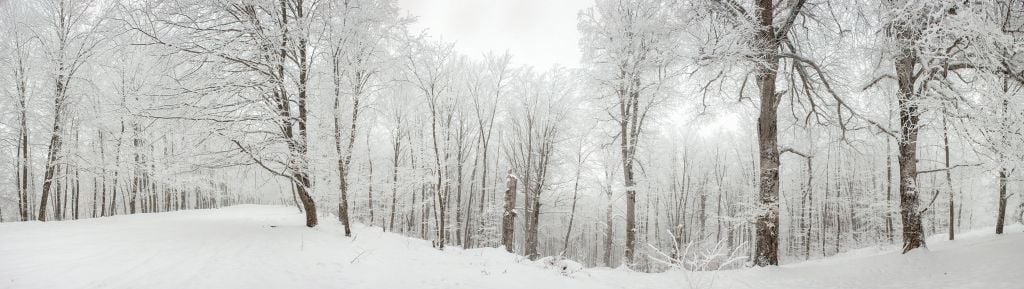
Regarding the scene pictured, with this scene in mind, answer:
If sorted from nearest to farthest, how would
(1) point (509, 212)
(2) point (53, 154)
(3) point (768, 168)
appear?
(3) point (768, 168) → (1) point (509, 212) → (2) point (53, 154)

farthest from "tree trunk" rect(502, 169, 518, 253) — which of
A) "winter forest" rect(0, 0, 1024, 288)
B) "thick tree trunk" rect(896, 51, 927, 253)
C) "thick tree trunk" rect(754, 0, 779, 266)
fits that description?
"thick tree trunk" rect(896, 51, 927, 253)

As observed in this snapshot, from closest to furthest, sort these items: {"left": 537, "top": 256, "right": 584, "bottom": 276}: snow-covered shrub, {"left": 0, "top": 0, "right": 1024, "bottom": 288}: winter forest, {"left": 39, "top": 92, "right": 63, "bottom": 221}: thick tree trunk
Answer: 1. {"left": 0, "top": 0, "right": 1024, "bottom": 288}: winter forest
2. {"left": 537, "top": 256, "right": 584, "bottom": 276}: snow-covered shrub
3. {"left": 39, "top": 92, "right": 63, "bottom": 221}: thick tree trunk

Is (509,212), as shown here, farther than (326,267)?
Yes

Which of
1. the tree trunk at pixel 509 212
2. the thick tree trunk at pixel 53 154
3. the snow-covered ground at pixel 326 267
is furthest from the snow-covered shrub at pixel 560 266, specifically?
the thick tree trunk at pixel 53 154

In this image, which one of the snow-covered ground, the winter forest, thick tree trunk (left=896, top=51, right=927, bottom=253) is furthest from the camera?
thick tree trunk (left=896, top=51, right=927, bottom=253)

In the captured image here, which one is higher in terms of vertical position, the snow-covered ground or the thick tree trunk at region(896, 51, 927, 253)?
the thick tree trunk at region(896, 51, 927, 253)

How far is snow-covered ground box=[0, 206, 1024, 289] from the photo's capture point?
4.59 meters

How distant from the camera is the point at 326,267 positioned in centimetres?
566

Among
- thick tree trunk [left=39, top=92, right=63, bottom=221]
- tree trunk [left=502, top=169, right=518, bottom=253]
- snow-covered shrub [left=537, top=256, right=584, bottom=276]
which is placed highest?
thick tree trunk [left=39, top=92, right=63, bottom=221]

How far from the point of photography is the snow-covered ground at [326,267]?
459 centimetres

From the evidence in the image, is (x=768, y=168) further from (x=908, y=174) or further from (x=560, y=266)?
(x=560, y=266)

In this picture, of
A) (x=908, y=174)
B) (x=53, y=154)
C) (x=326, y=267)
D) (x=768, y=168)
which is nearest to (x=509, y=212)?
(x=326, y=267)

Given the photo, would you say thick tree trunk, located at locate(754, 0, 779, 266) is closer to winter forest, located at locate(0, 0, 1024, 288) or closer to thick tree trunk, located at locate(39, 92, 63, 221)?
winter forest, located at locate(0, 0, 1024, 288)

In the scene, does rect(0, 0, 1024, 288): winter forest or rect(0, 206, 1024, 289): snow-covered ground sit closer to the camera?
rect(0, 206, 1024, 289): snow-covered ground
